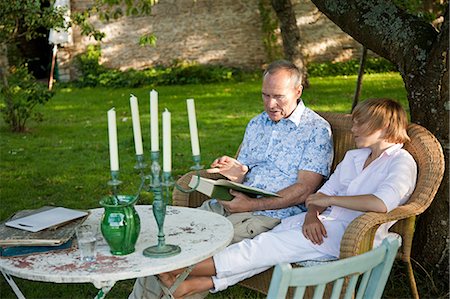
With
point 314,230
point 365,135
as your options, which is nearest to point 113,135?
point 314,230

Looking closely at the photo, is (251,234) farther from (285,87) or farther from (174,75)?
(174,75)

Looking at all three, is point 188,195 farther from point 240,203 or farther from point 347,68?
point 347,68

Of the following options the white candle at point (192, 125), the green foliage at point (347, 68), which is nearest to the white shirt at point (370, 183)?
the white candle at point (192, 125)

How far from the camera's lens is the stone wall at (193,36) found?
1491cm

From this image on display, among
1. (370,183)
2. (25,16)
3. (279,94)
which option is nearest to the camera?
(370,183)

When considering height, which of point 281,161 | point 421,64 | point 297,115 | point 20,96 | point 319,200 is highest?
point 421,64

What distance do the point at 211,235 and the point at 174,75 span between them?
11.8 m

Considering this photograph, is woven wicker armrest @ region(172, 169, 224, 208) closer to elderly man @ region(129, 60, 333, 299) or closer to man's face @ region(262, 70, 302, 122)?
elderly man @ region(129, 60, 333, 299)

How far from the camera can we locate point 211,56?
49.7 ft

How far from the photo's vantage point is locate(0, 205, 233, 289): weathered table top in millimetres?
2363

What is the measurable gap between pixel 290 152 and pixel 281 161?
7 centimetres

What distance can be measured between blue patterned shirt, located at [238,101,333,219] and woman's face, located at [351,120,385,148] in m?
0.32

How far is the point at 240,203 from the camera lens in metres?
3.44

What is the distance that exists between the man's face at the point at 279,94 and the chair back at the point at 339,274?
1.61 m
